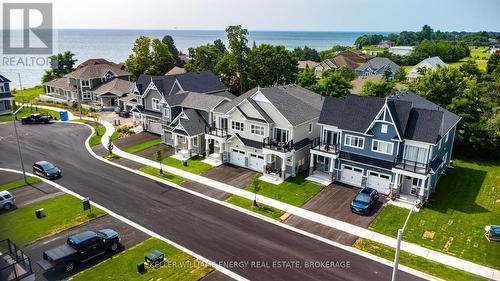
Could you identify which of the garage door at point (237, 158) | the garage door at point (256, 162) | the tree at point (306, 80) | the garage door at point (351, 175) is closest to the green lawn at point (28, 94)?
the garage door at point (237, 158)

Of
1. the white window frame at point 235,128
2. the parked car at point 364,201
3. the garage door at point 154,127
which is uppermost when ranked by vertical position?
the white window frame at point 235,128

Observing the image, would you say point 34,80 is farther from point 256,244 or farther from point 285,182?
point 256,244

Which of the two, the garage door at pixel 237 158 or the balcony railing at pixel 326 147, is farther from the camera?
the garage door at pixel 237 158

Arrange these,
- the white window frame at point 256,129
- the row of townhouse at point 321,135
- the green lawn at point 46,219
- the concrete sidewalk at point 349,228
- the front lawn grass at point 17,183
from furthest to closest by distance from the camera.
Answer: the white window frame at point 256,129 → the front lawn grass at point 17,183 → the row of townhouse at point 321,135 → the green lawn at point 46,219 → the concrete sidewalk at point 349,228

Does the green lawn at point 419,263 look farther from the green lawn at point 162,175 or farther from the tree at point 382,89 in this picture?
the tree at point 382,89

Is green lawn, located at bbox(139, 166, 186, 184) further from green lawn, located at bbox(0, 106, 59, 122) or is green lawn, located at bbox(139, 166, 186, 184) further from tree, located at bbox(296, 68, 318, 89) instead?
tree, located at bbox(296, 68, 318, 89)

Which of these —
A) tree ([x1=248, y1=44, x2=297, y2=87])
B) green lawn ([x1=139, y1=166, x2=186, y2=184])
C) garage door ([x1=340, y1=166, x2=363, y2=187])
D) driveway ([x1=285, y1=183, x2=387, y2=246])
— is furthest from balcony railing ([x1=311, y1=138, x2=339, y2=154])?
tree ([x1=248, y1=44, x2=297, y2=87])

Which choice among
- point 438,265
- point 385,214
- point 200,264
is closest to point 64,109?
point 200,264
